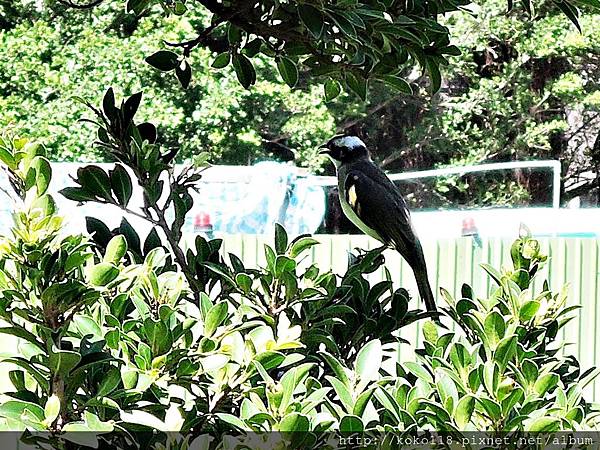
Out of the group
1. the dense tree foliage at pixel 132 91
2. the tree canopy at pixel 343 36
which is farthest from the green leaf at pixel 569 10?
the dense tree foliage at pixel 132 91

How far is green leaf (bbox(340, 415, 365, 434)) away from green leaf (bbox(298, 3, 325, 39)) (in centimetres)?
25

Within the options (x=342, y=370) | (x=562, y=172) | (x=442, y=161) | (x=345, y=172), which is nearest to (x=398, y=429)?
(x=342, y=370)

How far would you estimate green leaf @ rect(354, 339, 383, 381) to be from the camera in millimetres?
537

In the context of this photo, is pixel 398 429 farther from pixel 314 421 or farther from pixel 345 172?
pixel 345 172

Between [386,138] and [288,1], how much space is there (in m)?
6.20

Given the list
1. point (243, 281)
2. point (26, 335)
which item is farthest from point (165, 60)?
point (26, 335)

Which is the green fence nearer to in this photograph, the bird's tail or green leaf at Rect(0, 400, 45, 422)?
the bird's tail

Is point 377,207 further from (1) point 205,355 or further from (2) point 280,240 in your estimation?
(1) point 205,355

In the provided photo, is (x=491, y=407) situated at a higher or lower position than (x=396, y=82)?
lower

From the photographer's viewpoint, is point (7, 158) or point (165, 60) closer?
point (7, 158)

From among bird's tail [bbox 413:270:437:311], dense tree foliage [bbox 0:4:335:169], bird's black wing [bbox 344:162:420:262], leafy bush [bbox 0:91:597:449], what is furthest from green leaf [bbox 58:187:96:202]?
dense tree foliage [bbox 0:4:335:169]

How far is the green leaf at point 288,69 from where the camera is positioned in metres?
0.79

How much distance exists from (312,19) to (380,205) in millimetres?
751

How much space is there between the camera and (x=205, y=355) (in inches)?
20.2
